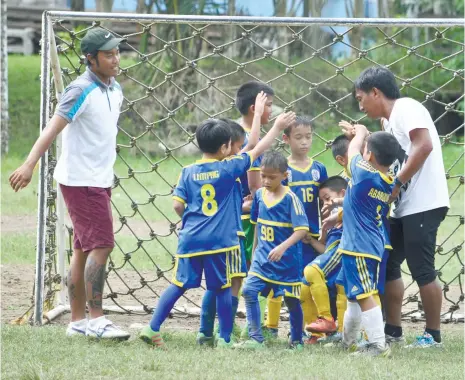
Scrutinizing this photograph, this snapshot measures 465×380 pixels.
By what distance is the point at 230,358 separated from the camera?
4812 millimetres

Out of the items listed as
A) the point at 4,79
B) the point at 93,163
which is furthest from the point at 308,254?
the point at 4,79

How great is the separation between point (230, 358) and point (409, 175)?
4.59 ft

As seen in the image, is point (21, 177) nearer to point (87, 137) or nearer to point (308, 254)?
point (87, 137)

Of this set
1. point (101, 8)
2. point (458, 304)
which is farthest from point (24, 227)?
point (101, 8)

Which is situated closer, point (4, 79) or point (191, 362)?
point (191, 362)

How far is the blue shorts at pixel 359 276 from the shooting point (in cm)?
510

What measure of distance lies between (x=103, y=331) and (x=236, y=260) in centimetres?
84

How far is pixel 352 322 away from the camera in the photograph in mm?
5238

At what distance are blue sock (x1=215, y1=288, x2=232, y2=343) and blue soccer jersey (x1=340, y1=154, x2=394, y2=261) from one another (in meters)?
0.68

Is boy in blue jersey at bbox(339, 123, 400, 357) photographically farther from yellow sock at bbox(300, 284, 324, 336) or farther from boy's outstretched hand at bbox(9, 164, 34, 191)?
boy's outstretched hand at bbox(9, 164, 34, 191)

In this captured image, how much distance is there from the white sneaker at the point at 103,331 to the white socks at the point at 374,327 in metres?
1.32

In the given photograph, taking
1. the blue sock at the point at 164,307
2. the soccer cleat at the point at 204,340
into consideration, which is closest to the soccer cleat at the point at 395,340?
the soccer cleat at the point at 204,340

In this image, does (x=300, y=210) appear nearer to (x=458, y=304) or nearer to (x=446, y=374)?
(x=446, y=374)

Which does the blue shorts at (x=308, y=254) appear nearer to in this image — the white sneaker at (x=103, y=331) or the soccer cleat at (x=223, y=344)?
the soccer cleat at (x=223, y=344)
